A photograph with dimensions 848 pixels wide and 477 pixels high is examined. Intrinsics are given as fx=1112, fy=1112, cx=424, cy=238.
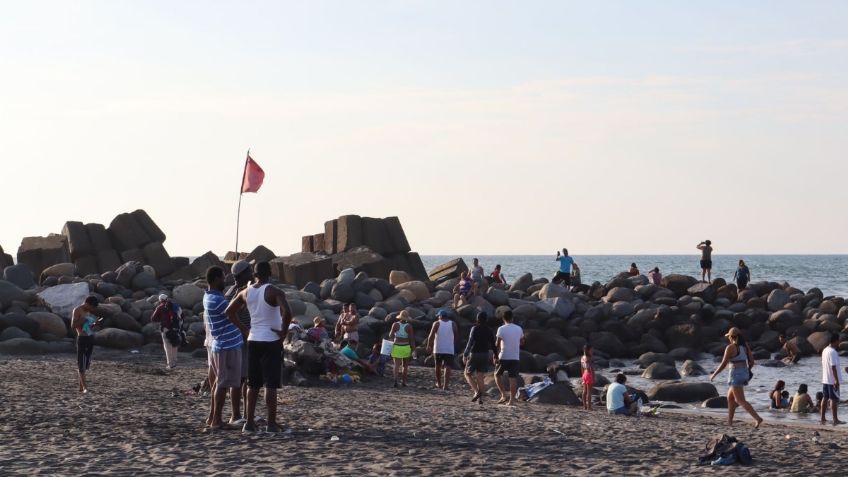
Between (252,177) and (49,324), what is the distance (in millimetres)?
7740

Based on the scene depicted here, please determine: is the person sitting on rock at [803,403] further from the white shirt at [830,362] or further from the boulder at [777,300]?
the boulder at [777,300]

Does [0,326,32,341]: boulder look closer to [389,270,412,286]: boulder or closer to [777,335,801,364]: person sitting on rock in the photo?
[389,270,412,286]: boulder

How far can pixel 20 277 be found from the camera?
35.1 m

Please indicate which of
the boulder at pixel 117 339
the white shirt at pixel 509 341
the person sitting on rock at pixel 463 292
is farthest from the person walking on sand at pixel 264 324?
the person sitting on rock at pixel 463 292

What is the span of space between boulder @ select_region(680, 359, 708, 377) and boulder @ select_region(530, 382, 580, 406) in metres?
8.76

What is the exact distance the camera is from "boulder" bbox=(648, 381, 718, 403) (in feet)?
73.2

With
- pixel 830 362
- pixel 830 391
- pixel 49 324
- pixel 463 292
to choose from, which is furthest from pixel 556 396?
pixel 463 292

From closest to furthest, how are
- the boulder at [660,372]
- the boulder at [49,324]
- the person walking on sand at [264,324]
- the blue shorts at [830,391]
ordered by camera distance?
the person walking on sand at [264,324]
the blue shorts at [830,391]
the boulder at [660,372]
the boulder at [49,324]

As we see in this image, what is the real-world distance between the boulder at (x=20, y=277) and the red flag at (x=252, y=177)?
26.3ft

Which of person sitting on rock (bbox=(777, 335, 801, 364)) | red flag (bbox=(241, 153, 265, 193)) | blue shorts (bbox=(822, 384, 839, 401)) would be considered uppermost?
red flag (bbox=(241, 153, 265, 193))

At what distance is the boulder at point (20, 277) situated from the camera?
34844mm

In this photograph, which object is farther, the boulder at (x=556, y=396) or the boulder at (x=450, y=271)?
the boulder at (x=450, y=271)

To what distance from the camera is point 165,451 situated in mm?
11219

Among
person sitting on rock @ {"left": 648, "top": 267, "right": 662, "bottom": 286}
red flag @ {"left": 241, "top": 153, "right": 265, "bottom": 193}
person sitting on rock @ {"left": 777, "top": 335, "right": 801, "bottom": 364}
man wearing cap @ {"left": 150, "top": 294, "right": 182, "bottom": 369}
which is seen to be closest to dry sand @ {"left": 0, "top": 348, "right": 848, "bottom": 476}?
man wearing cap @ {"left": 150, "top": 294, "right": 182, "bottom": 369}
